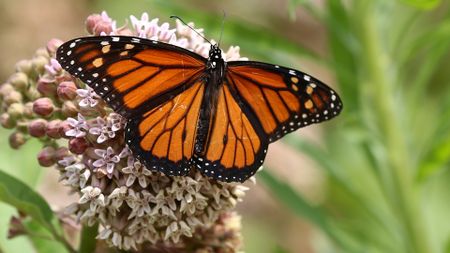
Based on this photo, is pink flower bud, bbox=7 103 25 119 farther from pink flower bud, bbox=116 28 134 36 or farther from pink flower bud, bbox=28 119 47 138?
pink flower bud, bbox=116 28 134 36

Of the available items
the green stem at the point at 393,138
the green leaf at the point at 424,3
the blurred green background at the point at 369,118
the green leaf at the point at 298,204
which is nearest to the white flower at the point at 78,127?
the blurred green background at the point at 369,118

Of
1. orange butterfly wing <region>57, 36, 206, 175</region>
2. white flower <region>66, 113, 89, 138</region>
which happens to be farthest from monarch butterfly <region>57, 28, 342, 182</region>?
white flower <region>66, 113, 89, 138</region>

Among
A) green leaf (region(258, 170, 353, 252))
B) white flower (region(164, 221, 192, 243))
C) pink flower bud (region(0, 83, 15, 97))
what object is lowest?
white flower (region(164, 221, 192, 243))

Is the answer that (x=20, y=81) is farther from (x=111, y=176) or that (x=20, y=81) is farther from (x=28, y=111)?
(x=111, y=176)

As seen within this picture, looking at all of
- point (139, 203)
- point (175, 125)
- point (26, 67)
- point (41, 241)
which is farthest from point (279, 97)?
point (41, 241)

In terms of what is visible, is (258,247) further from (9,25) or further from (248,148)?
(248,148)

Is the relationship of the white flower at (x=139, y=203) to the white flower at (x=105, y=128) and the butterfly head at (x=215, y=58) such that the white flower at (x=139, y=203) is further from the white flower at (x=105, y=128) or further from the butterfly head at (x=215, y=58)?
the butterfly head at (x=215, y=58)

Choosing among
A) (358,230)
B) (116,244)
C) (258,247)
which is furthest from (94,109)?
(258,247)
